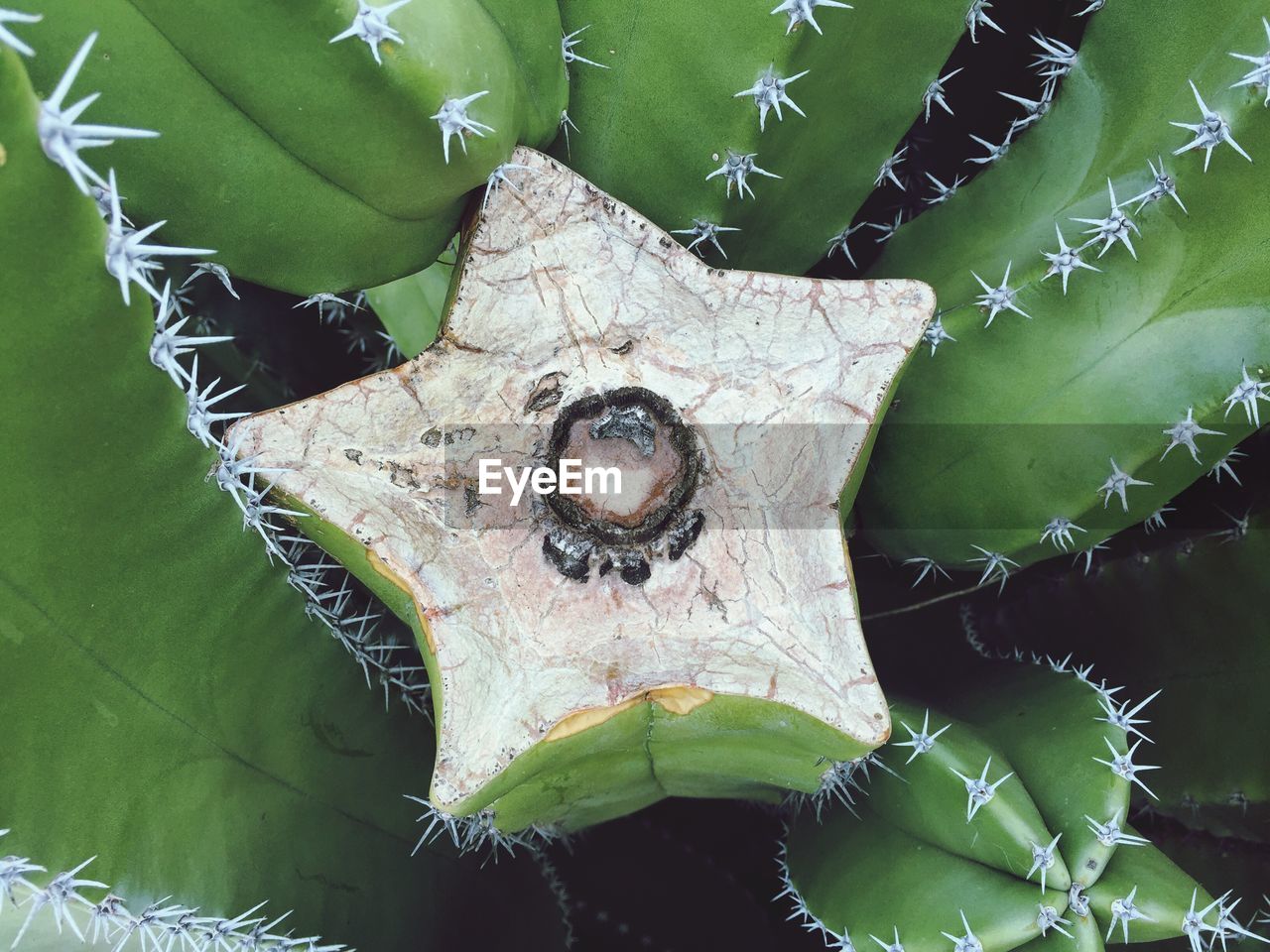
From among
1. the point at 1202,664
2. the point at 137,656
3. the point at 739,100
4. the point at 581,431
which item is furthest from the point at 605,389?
the point at 1202,664

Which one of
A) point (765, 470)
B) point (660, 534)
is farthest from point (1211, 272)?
point (660, 534)

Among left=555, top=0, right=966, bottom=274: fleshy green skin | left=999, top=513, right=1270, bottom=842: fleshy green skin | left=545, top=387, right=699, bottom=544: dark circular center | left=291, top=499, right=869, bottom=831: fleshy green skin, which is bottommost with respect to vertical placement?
left=999, top=513, right=1270, bottom=842: fleshy green skin

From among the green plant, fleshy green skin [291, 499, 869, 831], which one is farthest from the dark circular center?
fleshy green skin [291, 499, 869, 831]

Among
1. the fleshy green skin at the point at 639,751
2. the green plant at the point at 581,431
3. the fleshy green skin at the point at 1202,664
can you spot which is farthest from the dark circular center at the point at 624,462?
the fleshy green skin at the point at 1202,664

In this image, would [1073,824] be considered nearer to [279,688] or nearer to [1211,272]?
[1211,272]

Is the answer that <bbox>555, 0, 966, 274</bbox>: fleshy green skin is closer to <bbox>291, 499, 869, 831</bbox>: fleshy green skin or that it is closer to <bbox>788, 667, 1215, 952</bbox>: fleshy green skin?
<bbox>291, 499, 869, 831</bbox>: fleshy green skin

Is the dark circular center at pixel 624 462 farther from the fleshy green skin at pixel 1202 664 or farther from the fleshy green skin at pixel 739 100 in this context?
the fleshy green skin at pixel 1202 664
